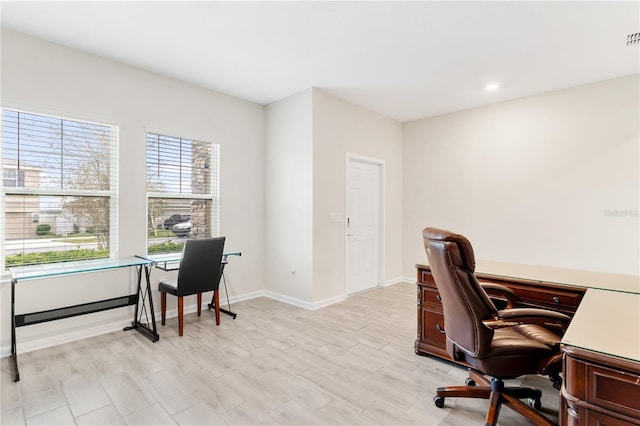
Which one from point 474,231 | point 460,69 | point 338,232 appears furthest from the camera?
point 474,231

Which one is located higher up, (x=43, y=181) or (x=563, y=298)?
(x=43, y=181)

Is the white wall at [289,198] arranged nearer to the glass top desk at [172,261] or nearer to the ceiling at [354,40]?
the ceiling at [354,40]

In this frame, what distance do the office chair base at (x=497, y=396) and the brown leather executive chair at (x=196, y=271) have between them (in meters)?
2.33

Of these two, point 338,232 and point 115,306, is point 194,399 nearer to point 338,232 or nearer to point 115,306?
point 115,306

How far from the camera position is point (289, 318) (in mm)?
3703

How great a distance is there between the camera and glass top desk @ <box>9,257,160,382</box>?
8.23ft

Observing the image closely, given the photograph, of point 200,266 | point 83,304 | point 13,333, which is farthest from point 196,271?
point 13,333

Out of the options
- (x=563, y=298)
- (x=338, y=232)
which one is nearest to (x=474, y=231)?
(x=338, y=232)

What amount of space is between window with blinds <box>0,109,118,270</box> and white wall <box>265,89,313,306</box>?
196 centimetres

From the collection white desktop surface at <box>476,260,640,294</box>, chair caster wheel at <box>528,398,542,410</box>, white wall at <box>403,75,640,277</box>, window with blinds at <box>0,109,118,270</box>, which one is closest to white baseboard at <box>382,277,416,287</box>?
white wall at <box>403,75,640,277</box>

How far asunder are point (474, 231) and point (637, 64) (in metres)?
2.61

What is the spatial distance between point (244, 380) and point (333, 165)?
2.86 metres

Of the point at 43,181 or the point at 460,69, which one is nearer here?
the point at 43,181

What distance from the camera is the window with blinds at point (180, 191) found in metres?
3.70
